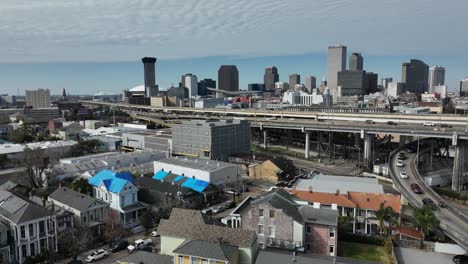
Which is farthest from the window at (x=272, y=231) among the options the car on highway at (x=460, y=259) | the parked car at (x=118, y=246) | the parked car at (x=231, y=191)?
the parked car at (x=231, y=191)

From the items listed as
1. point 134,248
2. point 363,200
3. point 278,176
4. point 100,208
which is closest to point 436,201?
point 363,200

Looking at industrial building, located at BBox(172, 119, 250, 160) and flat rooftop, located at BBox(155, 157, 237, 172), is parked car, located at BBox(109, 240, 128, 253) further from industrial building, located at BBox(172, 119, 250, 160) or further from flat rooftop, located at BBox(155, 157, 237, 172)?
industrial building, located at BBox(172, 119, 250, 160)

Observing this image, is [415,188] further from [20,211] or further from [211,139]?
[20,211]

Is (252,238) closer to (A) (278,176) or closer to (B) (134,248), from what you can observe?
(B) (134,248)

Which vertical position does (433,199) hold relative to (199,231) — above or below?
below

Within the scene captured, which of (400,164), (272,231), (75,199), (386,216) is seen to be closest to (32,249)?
(75,199)

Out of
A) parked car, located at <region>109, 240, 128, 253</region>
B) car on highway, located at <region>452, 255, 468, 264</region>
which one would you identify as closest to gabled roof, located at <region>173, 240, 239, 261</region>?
parked car, located at <region>109, 240, 128, 253</region>

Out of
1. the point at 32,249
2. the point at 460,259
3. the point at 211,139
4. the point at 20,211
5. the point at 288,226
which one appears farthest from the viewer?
the point at 211,139
